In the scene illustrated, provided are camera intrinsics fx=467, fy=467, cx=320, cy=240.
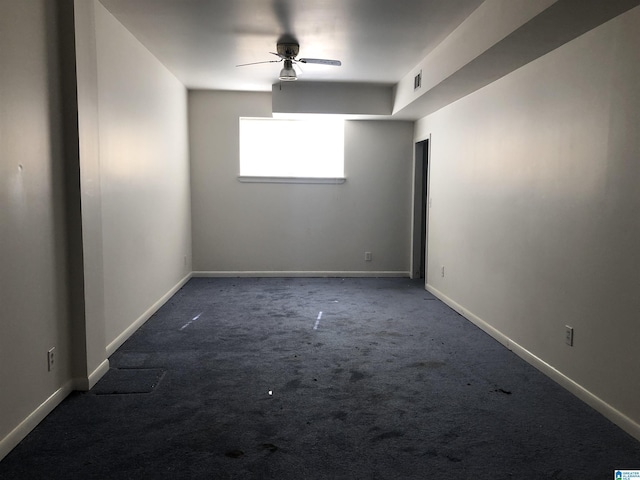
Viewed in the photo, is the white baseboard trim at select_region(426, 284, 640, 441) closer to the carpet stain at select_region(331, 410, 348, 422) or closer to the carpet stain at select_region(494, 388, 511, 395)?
the carpet stain at select_region(494, 388, 511, 395)

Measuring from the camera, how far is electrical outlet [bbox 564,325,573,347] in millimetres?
3062

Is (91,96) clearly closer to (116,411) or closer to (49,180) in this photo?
(49,180)

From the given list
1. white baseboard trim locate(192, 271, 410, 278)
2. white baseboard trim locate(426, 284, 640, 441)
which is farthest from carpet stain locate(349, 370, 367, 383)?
white baseboard trim locate(192, 271, 410, 278)

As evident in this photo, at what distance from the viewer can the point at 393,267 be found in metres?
7.12

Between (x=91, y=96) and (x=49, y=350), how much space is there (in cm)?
163

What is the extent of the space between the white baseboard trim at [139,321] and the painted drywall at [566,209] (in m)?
3.23

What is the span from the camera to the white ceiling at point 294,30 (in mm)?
3420

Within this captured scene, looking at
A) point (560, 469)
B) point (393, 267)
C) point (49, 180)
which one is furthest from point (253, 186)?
point (560, 469)

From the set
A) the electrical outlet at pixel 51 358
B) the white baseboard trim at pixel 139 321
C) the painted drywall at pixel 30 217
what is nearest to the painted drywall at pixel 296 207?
the white baseboard trim at pixel 139 321

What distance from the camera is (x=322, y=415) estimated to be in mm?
2711

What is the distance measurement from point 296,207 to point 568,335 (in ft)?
14.7

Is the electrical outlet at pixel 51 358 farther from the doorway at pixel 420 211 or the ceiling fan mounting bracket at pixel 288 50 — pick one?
the doorway at pixel 420 211

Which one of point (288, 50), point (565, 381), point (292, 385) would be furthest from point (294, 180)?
point (565, 381)

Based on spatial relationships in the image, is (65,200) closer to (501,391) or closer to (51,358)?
(51,358)
